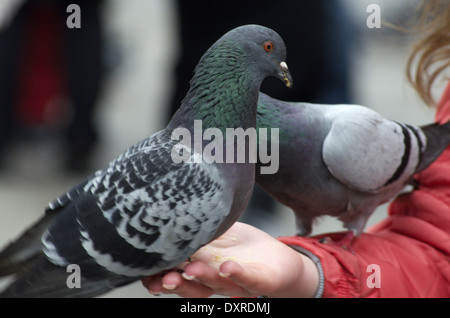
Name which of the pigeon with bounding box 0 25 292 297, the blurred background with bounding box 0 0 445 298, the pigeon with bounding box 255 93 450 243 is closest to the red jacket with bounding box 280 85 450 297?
the pigeon with bounding box 255 93 450 243

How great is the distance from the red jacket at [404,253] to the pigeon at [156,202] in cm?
47

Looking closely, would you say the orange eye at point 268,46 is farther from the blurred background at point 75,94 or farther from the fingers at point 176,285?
the blurred background at point 75,94

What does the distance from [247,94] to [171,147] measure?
164 millimetres

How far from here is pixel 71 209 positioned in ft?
3.58

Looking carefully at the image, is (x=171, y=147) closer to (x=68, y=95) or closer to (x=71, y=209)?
(x=71, y=209)

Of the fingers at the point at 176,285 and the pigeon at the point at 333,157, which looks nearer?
the fingers at the point at 176,285

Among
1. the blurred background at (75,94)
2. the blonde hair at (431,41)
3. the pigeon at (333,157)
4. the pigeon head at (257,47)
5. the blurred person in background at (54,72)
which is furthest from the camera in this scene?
the blurred person in background at (54,72)

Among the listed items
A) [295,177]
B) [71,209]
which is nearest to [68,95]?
[295,177]

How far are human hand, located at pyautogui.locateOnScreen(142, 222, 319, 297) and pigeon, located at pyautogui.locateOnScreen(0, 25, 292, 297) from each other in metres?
0.07

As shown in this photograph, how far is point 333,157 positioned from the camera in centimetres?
147

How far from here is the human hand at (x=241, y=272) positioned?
1.15 meters

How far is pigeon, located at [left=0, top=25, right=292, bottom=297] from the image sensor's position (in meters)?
1.07

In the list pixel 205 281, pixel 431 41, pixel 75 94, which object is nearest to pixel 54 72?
pixel 75 94

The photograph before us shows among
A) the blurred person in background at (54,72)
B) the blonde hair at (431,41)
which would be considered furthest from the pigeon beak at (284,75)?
the blurred person in background at (54,72)
